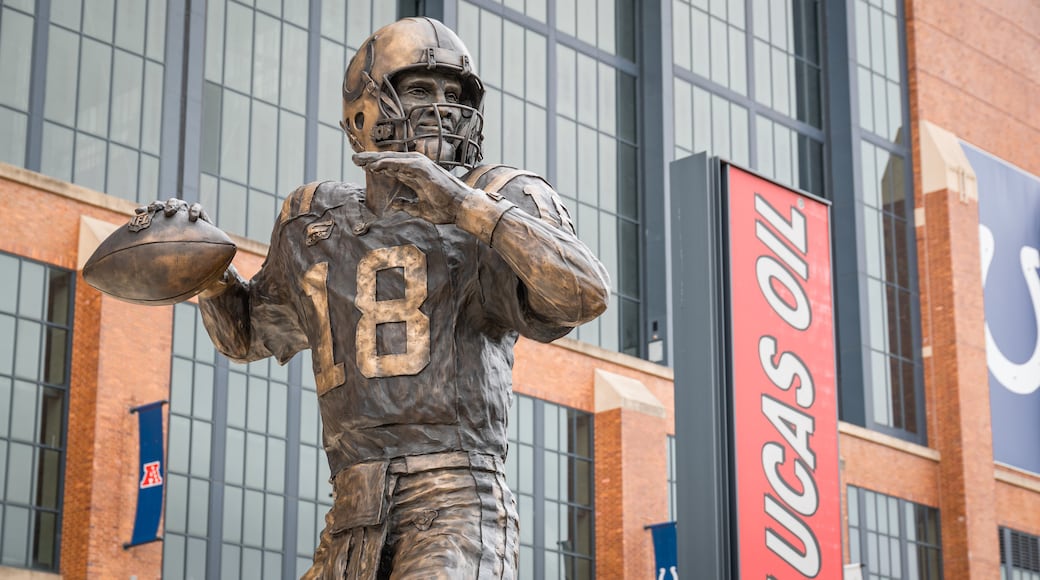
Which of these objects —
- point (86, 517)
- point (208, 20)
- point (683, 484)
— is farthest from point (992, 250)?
point (683, 484)

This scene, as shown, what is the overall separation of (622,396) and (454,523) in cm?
3145

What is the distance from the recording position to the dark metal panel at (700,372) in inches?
734

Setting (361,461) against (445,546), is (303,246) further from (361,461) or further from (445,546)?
(445,546)

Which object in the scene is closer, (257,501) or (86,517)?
(86,517)

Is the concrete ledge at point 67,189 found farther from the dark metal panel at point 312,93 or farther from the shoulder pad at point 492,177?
the shoulder pad at point 492,177

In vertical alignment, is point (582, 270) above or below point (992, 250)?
below

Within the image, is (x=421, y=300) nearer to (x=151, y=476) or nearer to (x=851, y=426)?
(x=151, y=476)

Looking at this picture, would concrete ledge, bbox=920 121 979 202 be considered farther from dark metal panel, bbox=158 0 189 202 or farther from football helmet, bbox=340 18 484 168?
football helmet, bbox=340 18 484 168

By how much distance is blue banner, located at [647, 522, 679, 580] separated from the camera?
118 feet

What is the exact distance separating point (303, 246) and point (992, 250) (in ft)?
142

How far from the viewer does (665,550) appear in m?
36.2

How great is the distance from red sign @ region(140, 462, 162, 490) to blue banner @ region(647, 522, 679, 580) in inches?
463

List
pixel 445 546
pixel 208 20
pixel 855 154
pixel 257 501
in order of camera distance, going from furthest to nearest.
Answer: pixel 855 154
pixel 208 20
pixel 257 501
pixel 445 546

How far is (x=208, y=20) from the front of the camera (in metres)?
32.9
